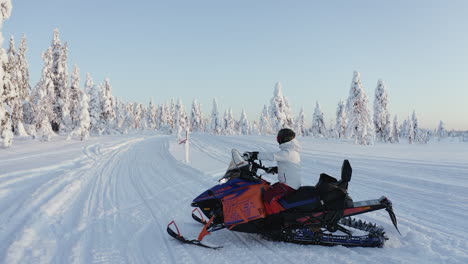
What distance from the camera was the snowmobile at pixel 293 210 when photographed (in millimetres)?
4090

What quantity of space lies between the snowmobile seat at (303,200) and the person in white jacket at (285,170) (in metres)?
0.08

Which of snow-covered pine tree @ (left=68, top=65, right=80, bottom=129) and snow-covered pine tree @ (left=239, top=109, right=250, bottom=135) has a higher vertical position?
snow-covered pine tree @ (left=68, top=65, right=80, bottom=129)

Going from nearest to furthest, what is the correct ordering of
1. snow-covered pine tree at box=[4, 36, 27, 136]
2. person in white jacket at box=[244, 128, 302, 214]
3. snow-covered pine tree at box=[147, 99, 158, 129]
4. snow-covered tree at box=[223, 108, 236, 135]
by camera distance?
person in white jacket at box=[244, 128, 302, 214]
snow-covered pine tree at box=[4, 36, 27, 136]
snow-covered tree at box=[223, 108, 236, 135]
snow-covered pine tree at box=[147, 99, 158, 129]

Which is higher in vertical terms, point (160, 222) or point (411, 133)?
point (411, 133)

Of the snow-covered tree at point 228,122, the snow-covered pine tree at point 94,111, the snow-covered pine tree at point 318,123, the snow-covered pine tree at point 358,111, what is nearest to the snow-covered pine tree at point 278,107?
the snow-covered pine tree at point 358,111

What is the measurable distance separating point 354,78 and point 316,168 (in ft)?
105

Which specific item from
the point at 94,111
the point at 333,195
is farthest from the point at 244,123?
the point at 333,195

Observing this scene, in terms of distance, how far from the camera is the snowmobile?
13.4ft

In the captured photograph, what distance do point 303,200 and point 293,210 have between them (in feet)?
0.69

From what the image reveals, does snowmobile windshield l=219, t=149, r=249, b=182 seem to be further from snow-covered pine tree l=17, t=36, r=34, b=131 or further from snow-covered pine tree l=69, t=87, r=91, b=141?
snow-covered pine tree l=17, t=36, r=34, b=131

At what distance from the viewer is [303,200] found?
417 centimetres

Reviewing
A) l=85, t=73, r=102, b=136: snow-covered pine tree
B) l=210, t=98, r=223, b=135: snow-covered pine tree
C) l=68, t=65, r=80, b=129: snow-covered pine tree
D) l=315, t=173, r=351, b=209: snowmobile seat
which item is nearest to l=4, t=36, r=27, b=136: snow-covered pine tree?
l=68, t=65, r=80, b=129: snow-covered pine tree

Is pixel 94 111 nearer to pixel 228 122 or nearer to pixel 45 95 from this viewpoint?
pixel 45 95

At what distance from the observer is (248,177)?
446cm
